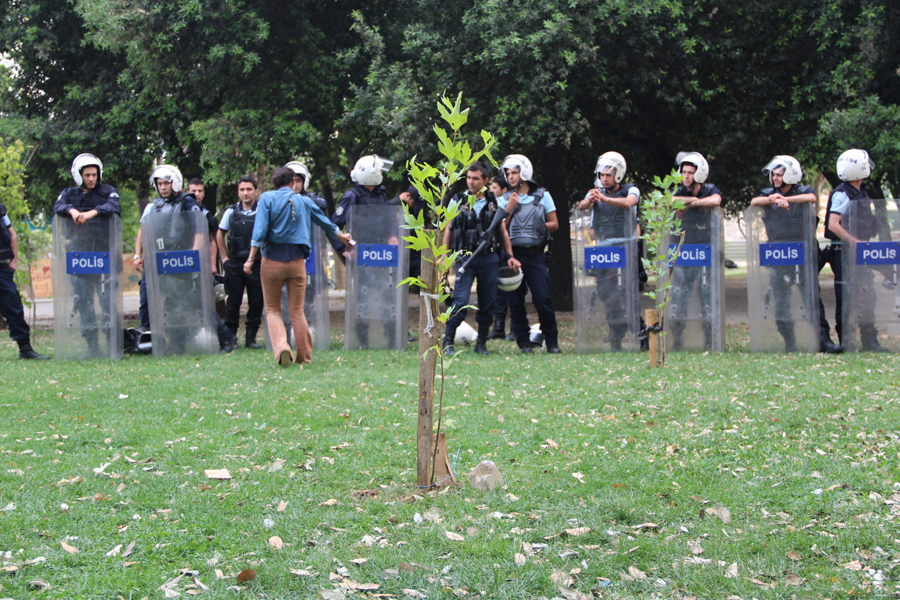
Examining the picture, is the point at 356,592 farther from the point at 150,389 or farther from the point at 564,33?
the point at 564,33

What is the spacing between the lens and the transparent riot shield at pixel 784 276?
9.28m

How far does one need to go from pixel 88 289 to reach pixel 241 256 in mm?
1761

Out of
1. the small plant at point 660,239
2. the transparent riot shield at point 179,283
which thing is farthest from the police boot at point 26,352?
the small plant at point 660,239

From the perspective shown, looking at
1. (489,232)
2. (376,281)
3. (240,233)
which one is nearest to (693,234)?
(489,232)

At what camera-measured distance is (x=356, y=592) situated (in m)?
3.13

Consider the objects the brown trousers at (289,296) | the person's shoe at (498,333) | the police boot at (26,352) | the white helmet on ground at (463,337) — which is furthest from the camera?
the person's shoe at (498,333)

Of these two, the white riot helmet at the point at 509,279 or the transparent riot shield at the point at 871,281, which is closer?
the transparent riot shield at the point at 871,281

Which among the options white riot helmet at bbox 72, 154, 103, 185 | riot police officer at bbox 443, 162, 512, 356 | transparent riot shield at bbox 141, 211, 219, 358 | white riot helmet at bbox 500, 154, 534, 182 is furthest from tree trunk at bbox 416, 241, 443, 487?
white riot helmet at bbox 72, 154, 103, 185

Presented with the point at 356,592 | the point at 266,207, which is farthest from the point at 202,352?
the point at 356,592

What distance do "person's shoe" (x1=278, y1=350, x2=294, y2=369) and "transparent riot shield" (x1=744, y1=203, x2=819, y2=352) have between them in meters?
5.05

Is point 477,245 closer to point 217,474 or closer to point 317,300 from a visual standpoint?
point 317,300

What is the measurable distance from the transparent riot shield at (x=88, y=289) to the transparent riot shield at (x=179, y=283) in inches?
14.4

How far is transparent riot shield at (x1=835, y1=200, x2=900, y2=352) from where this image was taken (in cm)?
912

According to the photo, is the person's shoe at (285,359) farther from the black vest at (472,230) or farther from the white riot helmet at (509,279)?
the white riot helmet at (509,279)
